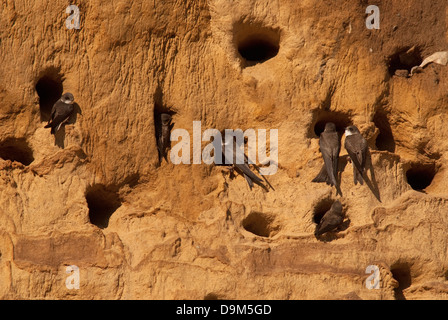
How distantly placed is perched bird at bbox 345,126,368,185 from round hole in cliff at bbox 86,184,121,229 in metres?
1.59

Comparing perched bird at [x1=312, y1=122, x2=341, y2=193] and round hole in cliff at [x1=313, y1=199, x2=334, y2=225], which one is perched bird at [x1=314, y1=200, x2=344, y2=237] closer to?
round hole in cliff at [x1=313, y1=199, x2=334, y2=225]

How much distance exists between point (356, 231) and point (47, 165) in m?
2.07

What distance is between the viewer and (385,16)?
22.2 feet

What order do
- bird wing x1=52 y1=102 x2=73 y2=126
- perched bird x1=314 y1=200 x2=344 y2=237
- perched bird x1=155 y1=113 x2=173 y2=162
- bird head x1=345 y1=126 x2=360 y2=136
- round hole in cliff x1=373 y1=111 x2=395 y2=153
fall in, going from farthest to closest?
round hole in cliff x1=373 y1=111 x2=395 y2=153 → bird head x1=345 y1=126 x2=360 y2=136 → perched bird x1=155 y1=113 x2=173 y2=162 → perched bird x1=314 y1=200 x2=344 y2=237 → bird wing x1=52 y1=102 x2=73 y2=126

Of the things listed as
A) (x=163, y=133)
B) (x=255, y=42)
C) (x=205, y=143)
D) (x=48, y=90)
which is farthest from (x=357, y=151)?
(x=48, y=90)

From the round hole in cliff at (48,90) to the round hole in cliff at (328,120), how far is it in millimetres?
1766

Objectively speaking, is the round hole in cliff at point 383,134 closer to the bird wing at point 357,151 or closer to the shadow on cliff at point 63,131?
the bird wing at point 357,151

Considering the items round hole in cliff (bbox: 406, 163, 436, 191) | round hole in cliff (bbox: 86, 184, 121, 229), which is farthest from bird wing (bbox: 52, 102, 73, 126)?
round hole in cliff (bbox: 406, 163, 436, 191)

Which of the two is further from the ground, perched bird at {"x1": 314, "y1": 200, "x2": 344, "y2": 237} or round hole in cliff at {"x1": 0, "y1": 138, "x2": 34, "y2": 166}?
round hole in cliff at {"x1": 0, "y1": 138, "x2": 34, "y2": 166}

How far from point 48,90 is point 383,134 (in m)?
2.40

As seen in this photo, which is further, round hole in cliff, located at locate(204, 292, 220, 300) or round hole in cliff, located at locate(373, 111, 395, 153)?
round hole in cliff, located at locate(373, 111, 395, 153)

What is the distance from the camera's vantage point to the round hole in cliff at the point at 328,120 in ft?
21.7

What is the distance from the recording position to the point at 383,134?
6.86 m

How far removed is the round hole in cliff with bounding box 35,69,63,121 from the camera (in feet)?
20.5
